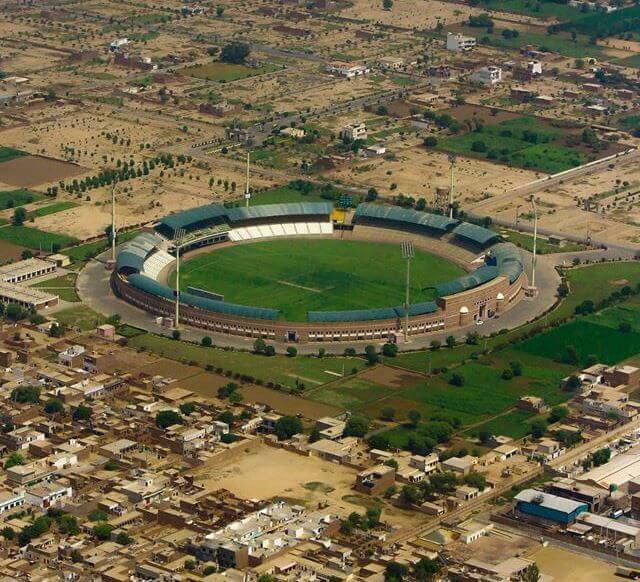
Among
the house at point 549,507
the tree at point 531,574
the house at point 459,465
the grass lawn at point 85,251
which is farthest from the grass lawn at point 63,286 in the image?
the tree at point 531,574

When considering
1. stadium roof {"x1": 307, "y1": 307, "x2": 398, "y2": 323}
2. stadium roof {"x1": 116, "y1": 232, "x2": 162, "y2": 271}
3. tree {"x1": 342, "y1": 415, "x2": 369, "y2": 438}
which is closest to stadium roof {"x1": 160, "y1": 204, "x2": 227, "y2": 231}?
stadium roof {"x1": 116, "y1": 232, "x2": 162, "y2": 271}

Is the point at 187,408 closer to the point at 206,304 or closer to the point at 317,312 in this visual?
→ the point at 206,304

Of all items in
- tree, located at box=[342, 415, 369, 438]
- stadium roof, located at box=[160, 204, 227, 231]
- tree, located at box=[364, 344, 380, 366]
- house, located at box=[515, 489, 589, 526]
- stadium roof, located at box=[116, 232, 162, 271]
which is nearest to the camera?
house, located at box=[515, 489, 589, 526]

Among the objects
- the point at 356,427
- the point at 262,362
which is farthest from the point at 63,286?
the point at 356,427

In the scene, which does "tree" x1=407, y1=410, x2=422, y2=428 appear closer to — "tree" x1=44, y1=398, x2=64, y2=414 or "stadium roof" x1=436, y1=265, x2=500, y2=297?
"stadium roof" x1=436, y1=265, x2=500, y2=297

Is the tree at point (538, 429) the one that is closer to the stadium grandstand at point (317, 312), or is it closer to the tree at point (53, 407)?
the stadium grandstand at point (317, 312)

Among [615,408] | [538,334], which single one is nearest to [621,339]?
[538,334]

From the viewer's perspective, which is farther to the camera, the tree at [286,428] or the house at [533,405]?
the house at [533,405]
